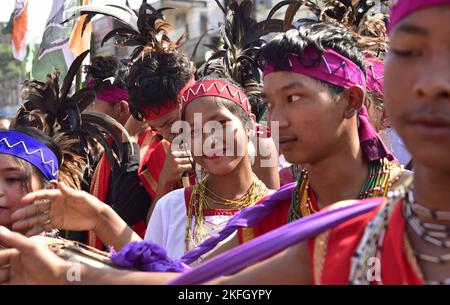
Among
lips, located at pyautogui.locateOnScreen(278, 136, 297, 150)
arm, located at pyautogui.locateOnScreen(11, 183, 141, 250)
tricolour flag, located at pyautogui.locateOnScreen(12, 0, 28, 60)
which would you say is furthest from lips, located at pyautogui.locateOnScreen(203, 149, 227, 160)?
tricolour flag, located at pyautogui.locateOnScreen(12, 0, 28, 60)

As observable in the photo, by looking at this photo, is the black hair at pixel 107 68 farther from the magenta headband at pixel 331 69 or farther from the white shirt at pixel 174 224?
the magenta headband at pixel 331 69

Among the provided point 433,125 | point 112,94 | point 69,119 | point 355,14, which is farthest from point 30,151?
point 433,125

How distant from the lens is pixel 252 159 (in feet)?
12.2

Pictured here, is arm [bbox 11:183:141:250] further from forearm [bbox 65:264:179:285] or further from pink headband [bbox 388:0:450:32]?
pink headband [bbox 388:0:450:32]

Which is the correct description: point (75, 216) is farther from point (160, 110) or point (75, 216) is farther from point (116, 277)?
point (160, 110)

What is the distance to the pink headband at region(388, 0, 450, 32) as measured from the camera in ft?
4.34

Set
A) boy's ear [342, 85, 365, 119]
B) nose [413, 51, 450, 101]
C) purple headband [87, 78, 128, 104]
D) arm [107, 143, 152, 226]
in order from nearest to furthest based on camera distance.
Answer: nose [413, 51, 450, 101] < boy's ear [342, 85, 365, 119] < arm [107, 143, 152, 226] < purple headband [87, 78, 128, 104]

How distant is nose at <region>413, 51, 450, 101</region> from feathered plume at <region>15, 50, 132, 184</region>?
281 centimetres

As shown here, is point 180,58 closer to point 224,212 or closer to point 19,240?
point 224,212

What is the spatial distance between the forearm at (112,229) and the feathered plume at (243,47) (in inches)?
76.1

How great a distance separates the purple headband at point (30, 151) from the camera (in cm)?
333

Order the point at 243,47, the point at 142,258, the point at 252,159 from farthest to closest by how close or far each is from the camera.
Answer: the point at 243,47, the point at 252,159, the point at 142,258

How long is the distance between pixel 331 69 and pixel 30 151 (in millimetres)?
1531

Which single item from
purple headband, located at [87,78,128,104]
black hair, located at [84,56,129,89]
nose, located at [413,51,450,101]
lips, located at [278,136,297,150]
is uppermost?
black hair, located at [84,56,129,89]
